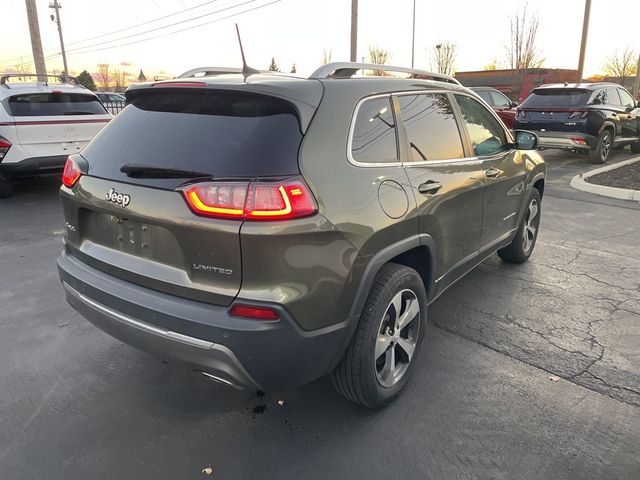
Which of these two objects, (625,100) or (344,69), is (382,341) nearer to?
(344,69)

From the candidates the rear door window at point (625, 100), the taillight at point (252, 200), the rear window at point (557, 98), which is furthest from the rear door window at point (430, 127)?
the rear door window at point (625, 100)

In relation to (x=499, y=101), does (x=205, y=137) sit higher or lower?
higher

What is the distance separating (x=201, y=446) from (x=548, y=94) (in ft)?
39.6

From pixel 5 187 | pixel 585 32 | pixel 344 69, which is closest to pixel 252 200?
pixel 344 69

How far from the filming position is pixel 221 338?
2.10 meters

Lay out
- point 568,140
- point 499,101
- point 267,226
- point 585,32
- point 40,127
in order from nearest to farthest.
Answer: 1. point 267,226
2. point 40,127
3. point 568,140
4. point 499,101
5. point 585,32

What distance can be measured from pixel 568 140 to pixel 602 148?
117cm

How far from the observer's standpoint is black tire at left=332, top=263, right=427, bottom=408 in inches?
98.7

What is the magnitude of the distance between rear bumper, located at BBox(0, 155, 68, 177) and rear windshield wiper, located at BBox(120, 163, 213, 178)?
227 inches

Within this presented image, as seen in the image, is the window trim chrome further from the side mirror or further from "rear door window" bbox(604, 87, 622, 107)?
"rear door window" bbox(604, 87, 622, 107)

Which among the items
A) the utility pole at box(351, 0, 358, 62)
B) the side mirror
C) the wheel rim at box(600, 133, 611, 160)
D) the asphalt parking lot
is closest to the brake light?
the asphalt parking lot

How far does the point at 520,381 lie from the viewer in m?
3.04

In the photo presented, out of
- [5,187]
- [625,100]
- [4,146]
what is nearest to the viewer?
[4,146]

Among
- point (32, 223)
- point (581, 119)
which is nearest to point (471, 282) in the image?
point (32, 223)
